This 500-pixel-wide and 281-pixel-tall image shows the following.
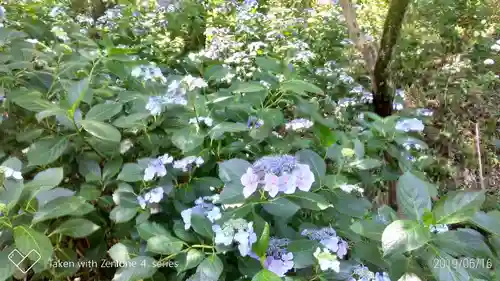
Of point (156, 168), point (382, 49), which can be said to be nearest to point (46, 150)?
point (156, 168)

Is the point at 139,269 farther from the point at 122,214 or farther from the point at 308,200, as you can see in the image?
the point at 308,200

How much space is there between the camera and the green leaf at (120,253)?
0.73 meters

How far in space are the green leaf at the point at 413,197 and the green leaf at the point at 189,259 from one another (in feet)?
1.05

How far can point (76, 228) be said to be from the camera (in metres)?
0.72

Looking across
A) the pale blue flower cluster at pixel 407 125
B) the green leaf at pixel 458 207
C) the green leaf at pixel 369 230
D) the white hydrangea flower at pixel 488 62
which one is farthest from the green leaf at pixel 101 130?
the white hydrangea flower at pixel 488 62

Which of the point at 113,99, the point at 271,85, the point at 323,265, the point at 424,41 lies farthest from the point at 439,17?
the point at 323,265

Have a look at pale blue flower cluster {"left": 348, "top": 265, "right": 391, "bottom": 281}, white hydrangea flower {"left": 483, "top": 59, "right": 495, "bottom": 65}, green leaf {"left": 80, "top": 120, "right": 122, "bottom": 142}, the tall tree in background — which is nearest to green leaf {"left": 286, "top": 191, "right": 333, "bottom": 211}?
pale blue flower cluster {"left": 348, "top": 265, "right": 391, "bottom": 281}

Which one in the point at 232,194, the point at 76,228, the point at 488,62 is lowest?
the point at 488,62

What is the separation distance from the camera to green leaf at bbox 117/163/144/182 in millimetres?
775

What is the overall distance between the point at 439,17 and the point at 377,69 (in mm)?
1057

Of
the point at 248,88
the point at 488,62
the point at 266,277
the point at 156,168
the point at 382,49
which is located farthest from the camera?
the point at 488,62

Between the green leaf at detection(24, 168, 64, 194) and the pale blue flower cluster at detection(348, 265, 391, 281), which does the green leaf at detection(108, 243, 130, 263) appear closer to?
the green leaf at detection(24, 168, 64, 194)

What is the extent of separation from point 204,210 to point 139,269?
5.4 inches

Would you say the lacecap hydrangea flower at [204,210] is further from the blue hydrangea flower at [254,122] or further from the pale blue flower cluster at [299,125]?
the pale blue flower cluster at [299,125]
